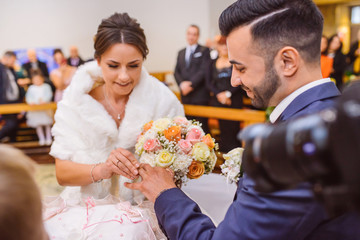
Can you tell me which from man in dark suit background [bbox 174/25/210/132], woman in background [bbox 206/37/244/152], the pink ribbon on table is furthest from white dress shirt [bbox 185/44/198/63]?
the pink ribbon on table

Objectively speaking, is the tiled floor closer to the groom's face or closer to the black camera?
the groom's face

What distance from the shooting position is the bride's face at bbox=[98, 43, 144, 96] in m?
2.03

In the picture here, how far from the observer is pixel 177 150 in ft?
5.81

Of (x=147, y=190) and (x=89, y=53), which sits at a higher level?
(x=89, y=53)

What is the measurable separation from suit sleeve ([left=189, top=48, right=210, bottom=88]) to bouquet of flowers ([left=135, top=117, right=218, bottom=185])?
3.98 metres

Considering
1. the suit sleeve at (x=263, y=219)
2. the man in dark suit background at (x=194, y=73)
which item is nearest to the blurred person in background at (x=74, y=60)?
the man in dark suit background at (x=194, y=73)

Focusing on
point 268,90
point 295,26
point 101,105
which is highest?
point 295,26

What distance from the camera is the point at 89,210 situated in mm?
1728

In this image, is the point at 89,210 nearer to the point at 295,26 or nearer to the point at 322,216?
the point at 322,216

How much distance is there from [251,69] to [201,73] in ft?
14.6

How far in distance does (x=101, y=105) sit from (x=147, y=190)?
921 millimetres

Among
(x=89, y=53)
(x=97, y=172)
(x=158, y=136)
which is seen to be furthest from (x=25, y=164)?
(x=89, y=53)

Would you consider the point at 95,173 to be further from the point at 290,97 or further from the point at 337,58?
the point at 337,58

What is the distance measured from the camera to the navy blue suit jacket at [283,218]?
101cm
